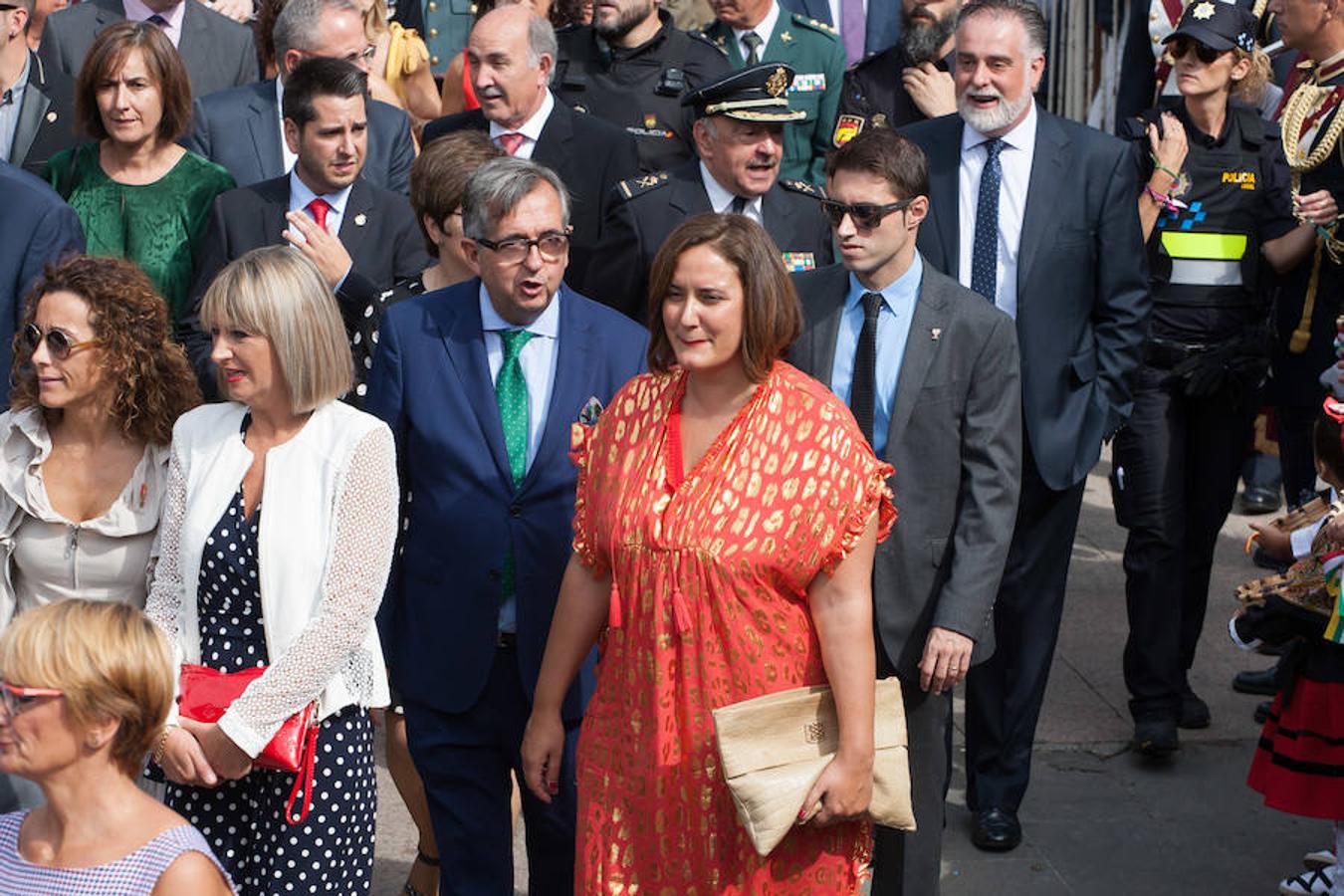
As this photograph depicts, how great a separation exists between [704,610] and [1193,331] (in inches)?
134

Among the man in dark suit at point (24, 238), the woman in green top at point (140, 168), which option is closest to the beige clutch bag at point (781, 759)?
the man in dark suit at point (24, 238)

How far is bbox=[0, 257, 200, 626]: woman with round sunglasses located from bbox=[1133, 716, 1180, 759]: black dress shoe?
143 inches

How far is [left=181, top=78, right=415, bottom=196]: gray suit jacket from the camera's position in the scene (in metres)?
7.09

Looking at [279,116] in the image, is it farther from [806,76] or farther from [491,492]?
[491,492]

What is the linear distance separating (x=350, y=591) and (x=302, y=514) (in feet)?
0.66

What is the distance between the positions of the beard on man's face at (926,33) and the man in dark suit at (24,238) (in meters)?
3.69

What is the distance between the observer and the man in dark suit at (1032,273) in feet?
20.0

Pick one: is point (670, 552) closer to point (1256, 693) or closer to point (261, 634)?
point (261, 634)

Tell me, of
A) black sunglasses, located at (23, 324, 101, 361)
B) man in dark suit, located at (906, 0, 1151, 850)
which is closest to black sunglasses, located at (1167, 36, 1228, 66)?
man in dark suit, located at (906, 0, 1151, 850)

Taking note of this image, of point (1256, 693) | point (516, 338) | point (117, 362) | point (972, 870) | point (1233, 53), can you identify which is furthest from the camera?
point (1256, 693)

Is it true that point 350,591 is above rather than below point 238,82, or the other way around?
below

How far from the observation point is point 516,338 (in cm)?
Result: 500

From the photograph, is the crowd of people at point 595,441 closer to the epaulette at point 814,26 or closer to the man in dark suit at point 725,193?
the man in dark suit at point 725,193

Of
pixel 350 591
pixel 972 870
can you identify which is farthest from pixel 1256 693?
pixel 350 591
